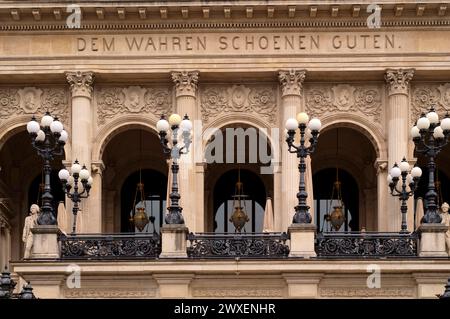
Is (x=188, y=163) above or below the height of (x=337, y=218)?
above

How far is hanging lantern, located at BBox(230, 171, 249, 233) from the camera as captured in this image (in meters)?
51.4

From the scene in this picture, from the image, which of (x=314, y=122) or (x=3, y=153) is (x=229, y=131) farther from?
(x=314, y=122)

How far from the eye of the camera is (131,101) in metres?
49.6

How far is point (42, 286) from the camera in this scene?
35281 millimetres

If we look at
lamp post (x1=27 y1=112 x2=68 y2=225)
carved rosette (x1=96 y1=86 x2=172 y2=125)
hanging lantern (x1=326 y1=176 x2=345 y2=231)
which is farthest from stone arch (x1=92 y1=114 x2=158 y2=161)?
lamp post (x1=27 y1=112 x2=68 y2=225)

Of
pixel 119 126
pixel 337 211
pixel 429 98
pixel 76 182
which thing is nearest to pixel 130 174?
pixel 119 126

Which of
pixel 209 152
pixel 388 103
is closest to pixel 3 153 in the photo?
pixel 209 152

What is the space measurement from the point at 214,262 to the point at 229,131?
52.0 feet

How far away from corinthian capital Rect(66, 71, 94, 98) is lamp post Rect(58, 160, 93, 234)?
338 centimetres

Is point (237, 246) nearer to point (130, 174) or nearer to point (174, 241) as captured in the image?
point (174, 241)

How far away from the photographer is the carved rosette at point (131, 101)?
162 ft

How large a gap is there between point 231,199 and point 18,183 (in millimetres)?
8076

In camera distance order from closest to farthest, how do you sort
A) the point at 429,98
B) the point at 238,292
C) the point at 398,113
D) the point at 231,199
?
1. the point at 238,292
2. the point at 398,113
3. the point at 429,98
4. the point at 231,199

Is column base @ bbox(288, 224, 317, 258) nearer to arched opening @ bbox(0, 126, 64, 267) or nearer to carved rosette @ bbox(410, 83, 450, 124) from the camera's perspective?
carved rosette @ bbox(410, 83, 450, 124)
